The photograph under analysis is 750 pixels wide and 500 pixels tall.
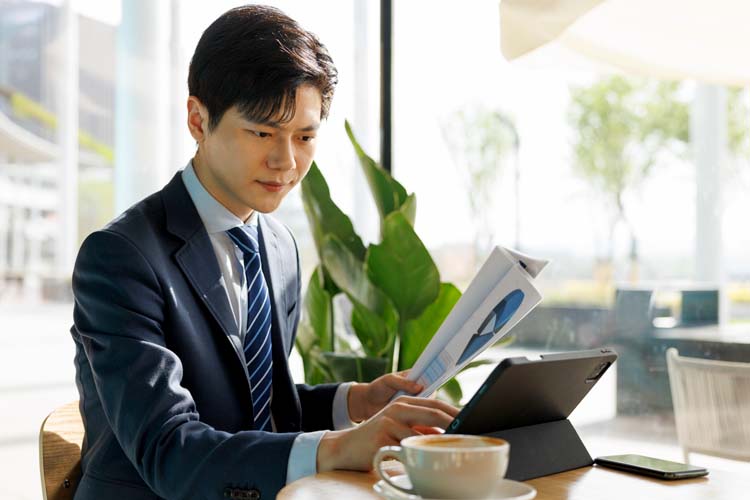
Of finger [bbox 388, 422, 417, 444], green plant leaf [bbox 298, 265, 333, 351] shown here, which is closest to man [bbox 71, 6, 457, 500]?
finger [bbox 388, 422, 417, 444]

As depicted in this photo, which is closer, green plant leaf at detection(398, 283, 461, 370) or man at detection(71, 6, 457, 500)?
man at detection(71, 6, 457, 500)

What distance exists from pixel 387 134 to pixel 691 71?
62.3 inches

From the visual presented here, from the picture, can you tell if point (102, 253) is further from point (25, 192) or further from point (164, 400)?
point (25, 192)

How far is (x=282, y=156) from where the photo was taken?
60.1 inches

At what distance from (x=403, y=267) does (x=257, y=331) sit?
0.94m

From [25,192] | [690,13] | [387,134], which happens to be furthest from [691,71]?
[25,192]

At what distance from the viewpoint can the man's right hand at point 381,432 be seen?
1.16 meters

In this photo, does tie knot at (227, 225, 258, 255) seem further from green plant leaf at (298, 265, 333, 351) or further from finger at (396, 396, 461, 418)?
green plant leaf at (298, 265, 333, 351)

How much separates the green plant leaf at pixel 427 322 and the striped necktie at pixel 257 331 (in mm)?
1066

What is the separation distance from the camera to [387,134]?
395cm

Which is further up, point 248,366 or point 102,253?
point 102,253

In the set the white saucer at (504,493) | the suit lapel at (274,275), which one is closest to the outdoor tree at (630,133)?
the suit lapel at (274,275)

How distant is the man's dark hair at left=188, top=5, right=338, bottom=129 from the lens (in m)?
1.51

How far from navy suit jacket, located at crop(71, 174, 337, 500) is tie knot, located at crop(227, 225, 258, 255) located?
0.05 metres
